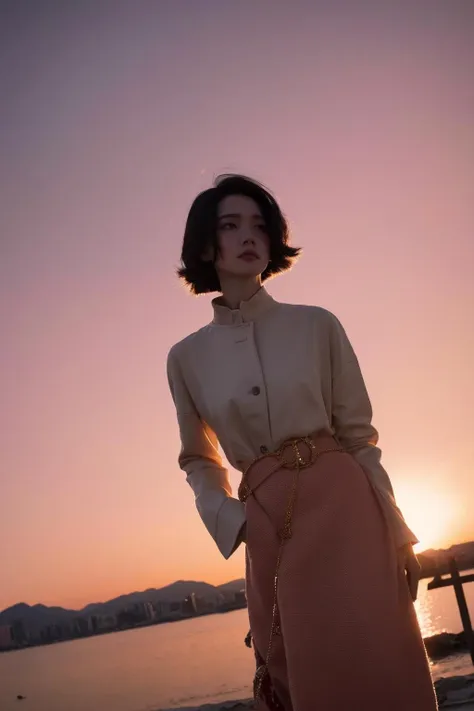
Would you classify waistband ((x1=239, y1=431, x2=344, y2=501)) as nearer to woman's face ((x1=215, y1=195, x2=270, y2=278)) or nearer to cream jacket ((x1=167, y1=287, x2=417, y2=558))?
cream jacket ((x1=167, y1=287, x2=417, y2=558))

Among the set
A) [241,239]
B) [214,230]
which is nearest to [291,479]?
[241,239]

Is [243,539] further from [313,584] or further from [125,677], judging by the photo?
[125,677]

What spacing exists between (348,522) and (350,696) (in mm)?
502

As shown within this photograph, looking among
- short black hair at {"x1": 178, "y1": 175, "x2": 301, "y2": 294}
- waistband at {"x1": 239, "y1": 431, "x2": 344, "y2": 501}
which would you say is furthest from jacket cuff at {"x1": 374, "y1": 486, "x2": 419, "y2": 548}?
short black hair at {"x1": 178, "y1": 175, "x2": 301, "y2": 294}

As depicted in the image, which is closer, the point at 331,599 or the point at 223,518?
the point at 331,599

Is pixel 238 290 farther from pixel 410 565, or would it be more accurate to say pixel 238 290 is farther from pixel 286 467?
pixel 410 565

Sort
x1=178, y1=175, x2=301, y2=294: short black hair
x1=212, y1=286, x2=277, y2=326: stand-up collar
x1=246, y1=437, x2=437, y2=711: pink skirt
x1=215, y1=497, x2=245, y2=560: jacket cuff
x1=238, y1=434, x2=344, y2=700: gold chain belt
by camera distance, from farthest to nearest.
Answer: x1=178, y1=175, x2=301, y2=294: short black hair
x1=212, y1=286, x2=277, y2=326: stand-up collar
x1=215, y1=497, x2=245, y2=560: jacket cuff
x1=238, y1=434, x2=344, y2=700: gold chain belt
x1=246, y1=437, x2=437, y2=711: pink skirt

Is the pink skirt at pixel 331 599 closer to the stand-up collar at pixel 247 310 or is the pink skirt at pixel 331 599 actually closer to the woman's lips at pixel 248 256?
the stand-up collar at pixel 247 310

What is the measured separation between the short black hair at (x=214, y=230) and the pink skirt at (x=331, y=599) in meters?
0.98

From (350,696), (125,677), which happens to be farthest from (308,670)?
(125,677)

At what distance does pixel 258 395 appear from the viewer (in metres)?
2.41

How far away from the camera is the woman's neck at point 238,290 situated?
2779 mm

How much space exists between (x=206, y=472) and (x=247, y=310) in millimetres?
670

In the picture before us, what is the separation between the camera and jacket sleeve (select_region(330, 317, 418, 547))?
233cm
